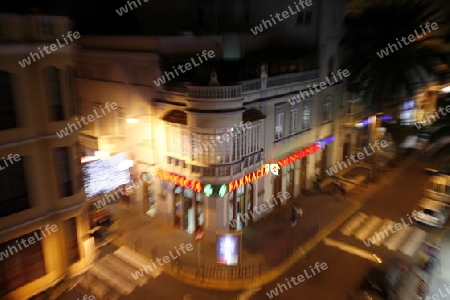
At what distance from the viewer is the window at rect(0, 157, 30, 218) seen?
13.5m

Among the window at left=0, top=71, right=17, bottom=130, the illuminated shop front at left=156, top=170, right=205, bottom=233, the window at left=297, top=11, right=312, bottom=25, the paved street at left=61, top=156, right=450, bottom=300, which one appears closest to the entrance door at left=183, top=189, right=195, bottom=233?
the illuminated shop front at left=156, top=170, right=205, bottom=233

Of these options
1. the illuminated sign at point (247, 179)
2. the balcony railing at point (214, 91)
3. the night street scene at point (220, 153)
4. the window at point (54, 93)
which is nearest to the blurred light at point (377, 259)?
the night street scene at point (220, 153)

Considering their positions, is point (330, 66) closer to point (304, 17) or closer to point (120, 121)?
point (304, 17)

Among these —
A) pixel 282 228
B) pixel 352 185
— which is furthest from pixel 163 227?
pixel 352 185

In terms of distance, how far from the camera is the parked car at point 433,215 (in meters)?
22.6

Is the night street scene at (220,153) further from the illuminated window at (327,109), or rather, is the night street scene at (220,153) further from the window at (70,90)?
the illuminated window at (327,109)

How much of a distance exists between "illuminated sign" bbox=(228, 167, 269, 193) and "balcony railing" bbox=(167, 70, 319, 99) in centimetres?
477

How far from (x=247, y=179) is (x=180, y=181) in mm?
3902

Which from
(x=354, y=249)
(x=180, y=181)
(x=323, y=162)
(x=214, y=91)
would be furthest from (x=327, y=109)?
(x=180, y=181)

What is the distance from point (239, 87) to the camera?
1945 cm

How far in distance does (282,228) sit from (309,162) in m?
7.17

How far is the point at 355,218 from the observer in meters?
24.0

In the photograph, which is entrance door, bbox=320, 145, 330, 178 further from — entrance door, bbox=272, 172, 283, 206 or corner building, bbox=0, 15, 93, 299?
corner building, bbox=0, 15, 93, 299

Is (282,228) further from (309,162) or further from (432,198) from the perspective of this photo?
(432,198)
